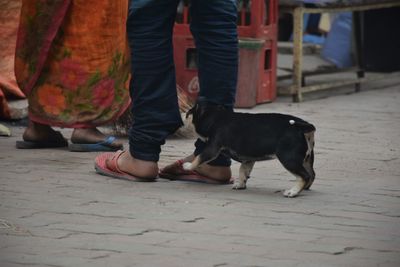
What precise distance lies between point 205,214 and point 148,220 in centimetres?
24

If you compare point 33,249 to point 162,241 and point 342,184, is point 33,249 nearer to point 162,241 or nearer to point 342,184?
point 162,241

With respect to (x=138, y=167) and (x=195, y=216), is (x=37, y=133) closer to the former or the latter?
(x=138, y=167)

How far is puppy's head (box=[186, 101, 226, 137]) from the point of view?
4074mm

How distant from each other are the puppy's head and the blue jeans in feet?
0.14

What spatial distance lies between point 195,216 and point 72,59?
1.68 metres

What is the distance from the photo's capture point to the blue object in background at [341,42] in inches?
394

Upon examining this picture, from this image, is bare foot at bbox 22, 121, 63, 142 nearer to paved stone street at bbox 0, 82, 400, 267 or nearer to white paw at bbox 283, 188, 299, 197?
paved stone street at bbox 0, 82, 400, 267

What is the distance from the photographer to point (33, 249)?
3.07 m

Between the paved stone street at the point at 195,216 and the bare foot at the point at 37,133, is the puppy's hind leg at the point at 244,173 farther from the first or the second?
the bare foot at the point at 37,133

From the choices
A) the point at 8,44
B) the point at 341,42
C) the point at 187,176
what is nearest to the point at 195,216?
the point at 187,176

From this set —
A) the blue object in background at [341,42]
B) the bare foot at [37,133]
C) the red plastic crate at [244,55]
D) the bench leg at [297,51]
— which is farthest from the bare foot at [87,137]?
the blue object in background at [341,42]

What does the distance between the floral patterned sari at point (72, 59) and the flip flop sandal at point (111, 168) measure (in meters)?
0.69

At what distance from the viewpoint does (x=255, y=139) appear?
395cm

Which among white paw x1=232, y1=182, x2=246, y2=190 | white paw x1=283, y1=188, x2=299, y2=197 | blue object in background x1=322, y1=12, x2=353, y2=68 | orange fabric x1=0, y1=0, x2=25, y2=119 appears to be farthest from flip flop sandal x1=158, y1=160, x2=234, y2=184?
blue object in background x1=322, y1=12, x2=353, y2=68
